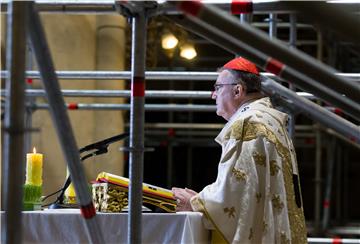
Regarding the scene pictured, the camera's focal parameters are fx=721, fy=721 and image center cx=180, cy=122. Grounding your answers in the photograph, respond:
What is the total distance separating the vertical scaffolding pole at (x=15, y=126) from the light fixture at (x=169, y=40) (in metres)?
6.78

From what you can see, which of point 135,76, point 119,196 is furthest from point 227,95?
point 135,76

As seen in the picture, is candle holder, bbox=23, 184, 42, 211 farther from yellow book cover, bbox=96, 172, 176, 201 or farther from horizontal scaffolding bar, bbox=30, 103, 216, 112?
horizontal scaffolding bar, bbox=30, 103, 216, 112

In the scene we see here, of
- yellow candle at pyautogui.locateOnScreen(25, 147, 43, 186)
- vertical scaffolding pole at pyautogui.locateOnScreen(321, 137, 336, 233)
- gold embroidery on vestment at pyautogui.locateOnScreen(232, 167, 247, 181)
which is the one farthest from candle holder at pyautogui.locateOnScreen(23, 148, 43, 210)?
vertical scaffolding pole at pyautogui.locateOnScreen(321, 137, 336, 233)

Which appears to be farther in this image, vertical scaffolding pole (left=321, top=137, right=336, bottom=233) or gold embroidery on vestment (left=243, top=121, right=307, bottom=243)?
vertical scaffolding pole (left=321, top=137, right=336, bottom=233)

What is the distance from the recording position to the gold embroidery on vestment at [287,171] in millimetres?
2940

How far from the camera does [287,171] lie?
9.77 ft

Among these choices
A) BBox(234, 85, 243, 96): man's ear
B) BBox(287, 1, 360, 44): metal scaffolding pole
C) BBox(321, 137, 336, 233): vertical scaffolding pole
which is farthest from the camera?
BBox(321, 137, 336, 233): vertical scaffolding pole

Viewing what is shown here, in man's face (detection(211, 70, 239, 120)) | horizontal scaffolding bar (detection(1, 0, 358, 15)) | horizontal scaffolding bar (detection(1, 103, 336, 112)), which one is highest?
horizontal scaffolding bar (detection(1, 0, 358, 15))

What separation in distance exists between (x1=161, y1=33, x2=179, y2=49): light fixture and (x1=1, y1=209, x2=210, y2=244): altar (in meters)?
5.86

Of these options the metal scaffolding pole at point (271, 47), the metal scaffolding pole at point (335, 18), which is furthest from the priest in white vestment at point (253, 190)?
the metal scaffolding pole at point (335, 18)

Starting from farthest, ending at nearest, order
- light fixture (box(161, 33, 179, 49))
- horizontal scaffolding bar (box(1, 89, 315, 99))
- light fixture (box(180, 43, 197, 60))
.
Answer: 1. light fixture (box(180, 43, 197, 60))
2. light fixture (box(161, 33, 179, 49))
3. horizontal scaffolding bar (box(1, 89, 315, 99))

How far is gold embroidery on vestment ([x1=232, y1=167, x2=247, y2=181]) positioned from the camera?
2.84 m

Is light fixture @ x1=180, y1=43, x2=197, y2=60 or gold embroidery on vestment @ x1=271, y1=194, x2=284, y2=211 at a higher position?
light fixture @ x1=180, y1=43, x2=197, y2=60

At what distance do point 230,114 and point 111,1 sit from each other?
0.72m
